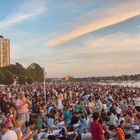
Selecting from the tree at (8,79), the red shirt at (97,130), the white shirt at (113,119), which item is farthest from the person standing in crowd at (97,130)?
the tree at (8,79)

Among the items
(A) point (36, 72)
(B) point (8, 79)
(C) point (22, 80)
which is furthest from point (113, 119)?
(A) point (36, 72)

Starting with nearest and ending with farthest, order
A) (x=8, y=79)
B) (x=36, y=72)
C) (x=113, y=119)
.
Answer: (x=113, y=119), (x=8, y=79), (x=36, y=72)

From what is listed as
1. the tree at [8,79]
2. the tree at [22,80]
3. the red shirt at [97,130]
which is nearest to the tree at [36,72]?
the tree at [22,80]

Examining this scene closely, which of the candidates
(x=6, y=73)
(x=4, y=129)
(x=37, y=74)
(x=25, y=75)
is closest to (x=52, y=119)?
(x=4, y=129)

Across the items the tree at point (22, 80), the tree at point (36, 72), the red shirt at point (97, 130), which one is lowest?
the red shirt at point (97, 130)

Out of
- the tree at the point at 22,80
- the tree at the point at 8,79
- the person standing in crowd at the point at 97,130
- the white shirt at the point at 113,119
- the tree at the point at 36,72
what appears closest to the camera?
the person standing in crowd at the point at 97,130

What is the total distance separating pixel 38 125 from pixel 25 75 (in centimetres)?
11852

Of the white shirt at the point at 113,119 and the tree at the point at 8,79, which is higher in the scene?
the tree at the point at 8,79

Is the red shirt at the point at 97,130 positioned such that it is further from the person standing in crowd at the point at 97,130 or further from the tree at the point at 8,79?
the tree at the point at 8,79

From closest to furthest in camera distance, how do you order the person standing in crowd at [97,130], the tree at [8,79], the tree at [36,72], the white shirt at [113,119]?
the person standing in crowd at [97,130], the white shirt at [113,119], the tree at [8,79], the tree at [36,72]

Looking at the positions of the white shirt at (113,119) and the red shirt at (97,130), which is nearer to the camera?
the red shirt at (97,130)

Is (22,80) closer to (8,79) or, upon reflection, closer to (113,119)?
(8,79)

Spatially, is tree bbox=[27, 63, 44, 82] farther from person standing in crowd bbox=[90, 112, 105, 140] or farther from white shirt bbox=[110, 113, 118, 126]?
person standing in crowd bbox=[90, 112, 105, 140]

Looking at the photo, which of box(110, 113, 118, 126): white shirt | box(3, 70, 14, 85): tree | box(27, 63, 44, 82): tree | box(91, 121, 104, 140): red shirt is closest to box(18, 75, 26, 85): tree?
box(3, 70, 14, 85): tree
